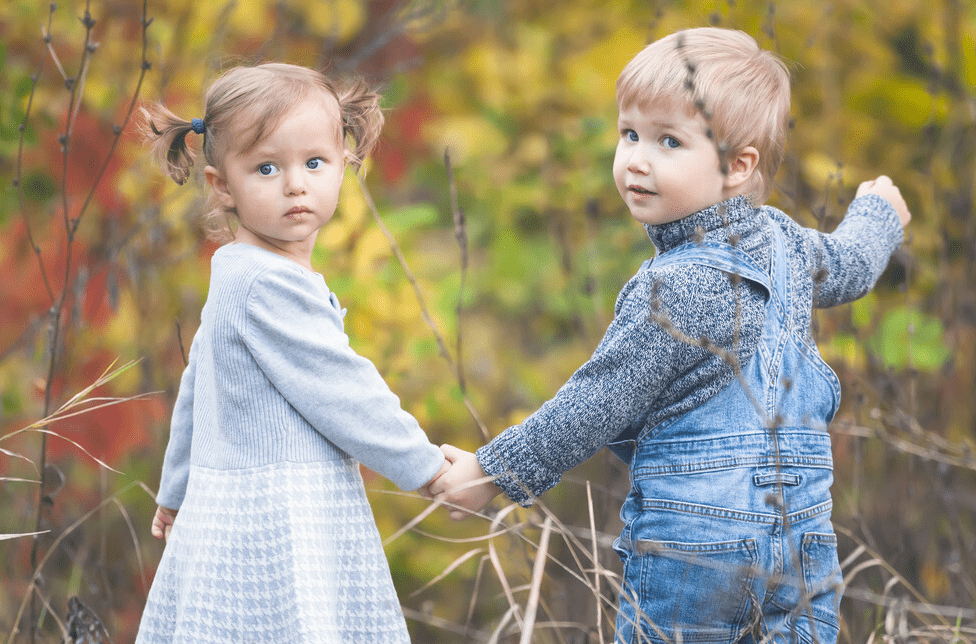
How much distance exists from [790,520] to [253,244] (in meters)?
0.99

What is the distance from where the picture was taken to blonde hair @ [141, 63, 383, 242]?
1.55 metres

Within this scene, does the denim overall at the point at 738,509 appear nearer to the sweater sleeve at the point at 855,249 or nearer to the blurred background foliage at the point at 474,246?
the sweater sleeve at the point at 855,249

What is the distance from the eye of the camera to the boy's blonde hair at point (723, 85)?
152cm

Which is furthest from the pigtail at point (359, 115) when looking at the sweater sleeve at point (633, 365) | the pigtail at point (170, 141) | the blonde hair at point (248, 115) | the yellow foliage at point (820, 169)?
the yellow foliage at point (820, 169)

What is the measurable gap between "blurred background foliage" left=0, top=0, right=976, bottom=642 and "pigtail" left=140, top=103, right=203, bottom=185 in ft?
2.15

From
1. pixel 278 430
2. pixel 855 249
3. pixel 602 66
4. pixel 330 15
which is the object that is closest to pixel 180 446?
pixel 278 430

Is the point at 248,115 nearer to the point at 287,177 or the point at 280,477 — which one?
the point at 287,177

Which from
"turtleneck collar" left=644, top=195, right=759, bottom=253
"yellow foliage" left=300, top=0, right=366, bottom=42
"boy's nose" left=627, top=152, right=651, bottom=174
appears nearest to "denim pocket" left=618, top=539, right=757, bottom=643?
"turtleneck collar" left=644, top=195, right=759, bottom=253

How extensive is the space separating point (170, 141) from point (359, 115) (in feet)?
1.09

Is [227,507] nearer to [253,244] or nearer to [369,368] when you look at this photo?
[369,368]

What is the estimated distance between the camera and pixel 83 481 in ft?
11.2

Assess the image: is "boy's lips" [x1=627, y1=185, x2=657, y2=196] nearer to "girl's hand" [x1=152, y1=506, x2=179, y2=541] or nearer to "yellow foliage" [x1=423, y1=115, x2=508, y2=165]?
"girl's hand" [x1=152, y1=506, x2=179, y2=541]

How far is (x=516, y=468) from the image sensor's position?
1.63 metres

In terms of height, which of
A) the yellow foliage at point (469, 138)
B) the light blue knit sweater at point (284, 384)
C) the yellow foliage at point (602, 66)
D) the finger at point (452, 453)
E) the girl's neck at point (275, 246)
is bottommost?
the finger at point (452, 453)
